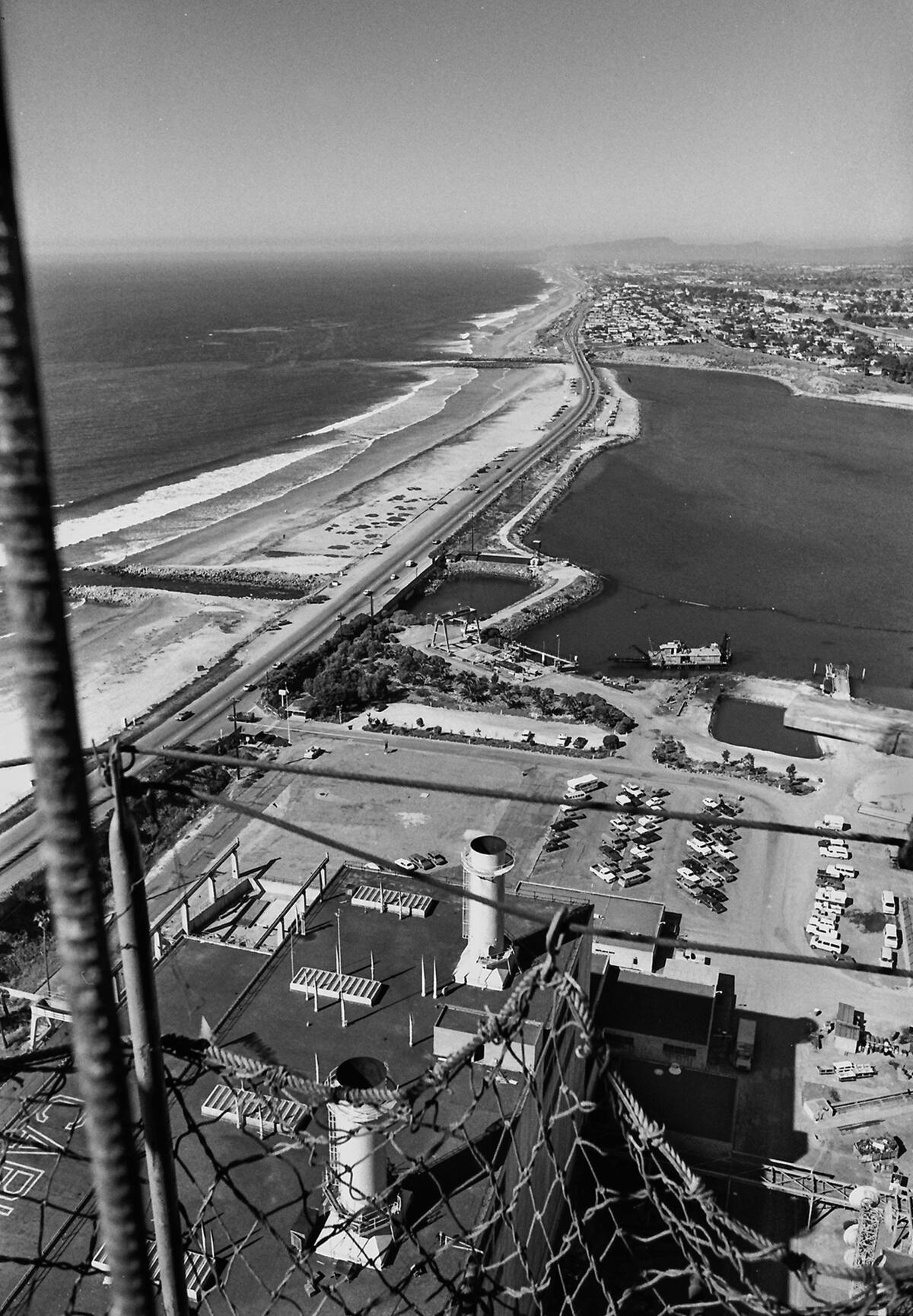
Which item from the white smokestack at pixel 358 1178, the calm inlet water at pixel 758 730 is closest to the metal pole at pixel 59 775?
the white smokestack at pixel 358 1178

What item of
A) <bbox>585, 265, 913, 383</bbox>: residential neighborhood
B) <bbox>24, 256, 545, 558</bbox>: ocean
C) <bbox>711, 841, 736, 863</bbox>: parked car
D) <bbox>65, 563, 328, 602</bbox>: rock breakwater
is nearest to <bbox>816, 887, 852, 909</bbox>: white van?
<bbox>711, 841, 736, 863</bbox>: parked car

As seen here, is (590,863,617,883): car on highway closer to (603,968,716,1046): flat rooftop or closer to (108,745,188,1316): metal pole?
(603,968,716,1046): flat rooftop

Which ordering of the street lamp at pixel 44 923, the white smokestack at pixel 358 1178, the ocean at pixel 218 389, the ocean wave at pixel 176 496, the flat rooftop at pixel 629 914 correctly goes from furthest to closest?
the ocean at pixel 218 389 → the ocean wave at pixel 176 496 → the street lamp at pixel 44 923 → the flat rooftop at pixel 629 914 → the white smokestack at pixel 358 1178

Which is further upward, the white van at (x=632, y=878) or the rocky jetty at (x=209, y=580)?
the rocky jetty at (x=209, y=580)

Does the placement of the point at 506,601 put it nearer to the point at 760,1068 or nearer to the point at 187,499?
the point at 187,499

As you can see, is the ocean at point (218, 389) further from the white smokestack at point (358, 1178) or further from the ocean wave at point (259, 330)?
the white smokestack at point (358, 1178)

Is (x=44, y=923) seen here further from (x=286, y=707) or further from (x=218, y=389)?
(x=218, y=389)

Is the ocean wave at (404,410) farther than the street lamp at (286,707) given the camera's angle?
Yes
